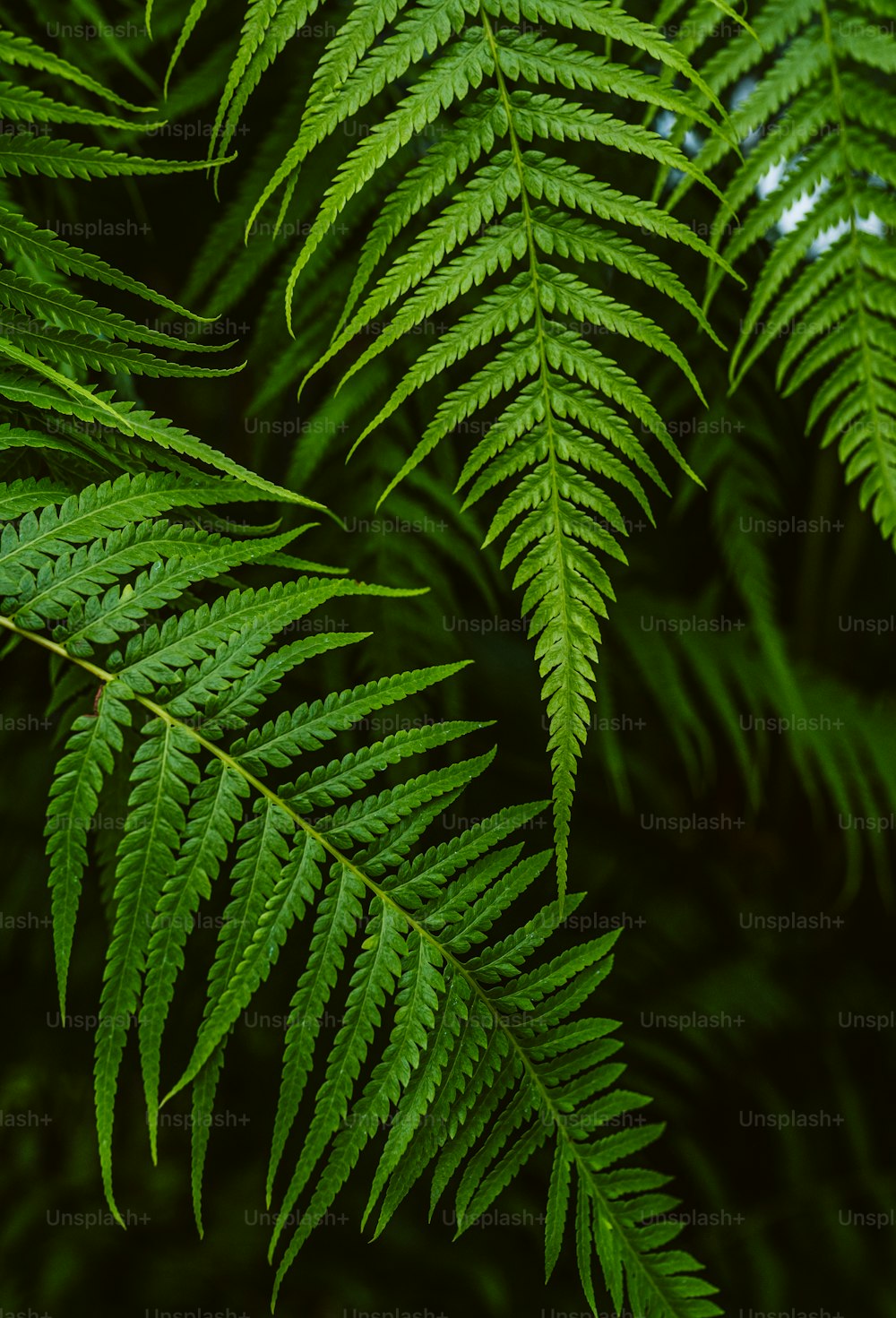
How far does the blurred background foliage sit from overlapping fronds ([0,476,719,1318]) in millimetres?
417

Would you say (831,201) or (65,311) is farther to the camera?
(831,201)

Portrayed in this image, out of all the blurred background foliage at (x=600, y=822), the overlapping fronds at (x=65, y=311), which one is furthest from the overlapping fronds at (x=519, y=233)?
the blurred background foliage at (x=600, y=822)

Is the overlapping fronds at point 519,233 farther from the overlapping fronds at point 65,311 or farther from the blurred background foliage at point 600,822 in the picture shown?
the blurred background foliage at point 600,822

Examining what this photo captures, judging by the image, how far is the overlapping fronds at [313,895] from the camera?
1.80ft

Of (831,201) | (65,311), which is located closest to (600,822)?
(831,201)

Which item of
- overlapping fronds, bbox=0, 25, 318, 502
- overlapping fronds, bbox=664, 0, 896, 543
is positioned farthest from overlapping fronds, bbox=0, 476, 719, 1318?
overlapping fronds, bbox=664, 0, 896, 543

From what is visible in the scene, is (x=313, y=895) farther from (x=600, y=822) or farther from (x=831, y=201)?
(x=600, y=822)

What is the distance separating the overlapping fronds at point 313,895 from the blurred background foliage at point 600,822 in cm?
42

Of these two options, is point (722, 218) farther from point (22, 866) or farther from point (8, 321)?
point (22, 866)

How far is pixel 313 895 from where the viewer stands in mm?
574

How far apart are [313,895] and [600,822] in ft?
3.60

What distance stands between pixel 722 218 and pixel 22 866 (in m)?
1.15

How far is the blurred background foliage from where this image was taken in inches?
43.3

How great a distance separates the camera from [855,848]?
158 cm
